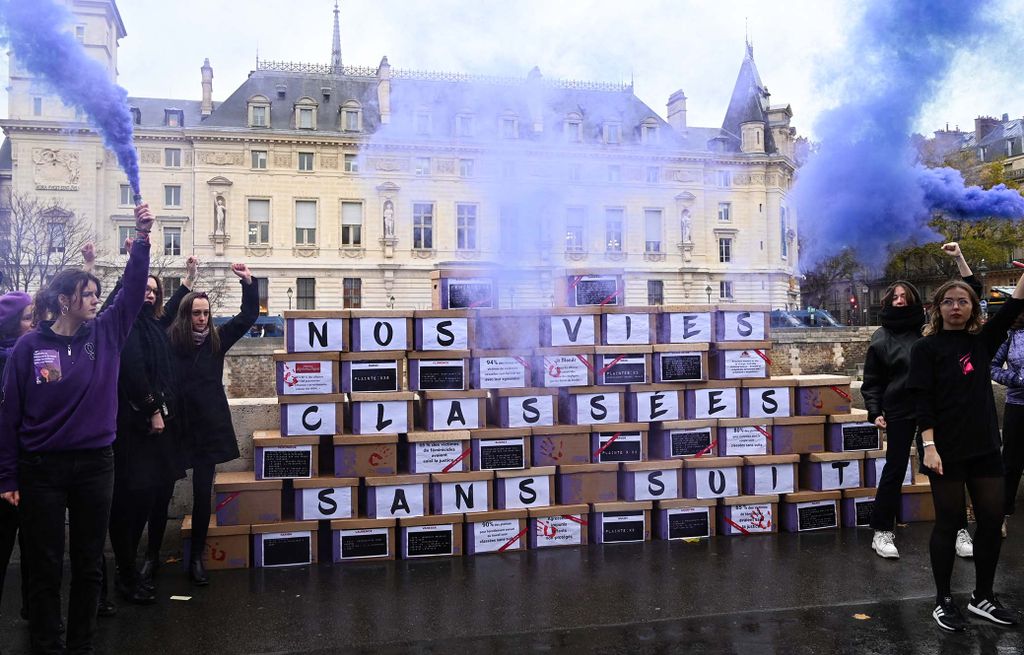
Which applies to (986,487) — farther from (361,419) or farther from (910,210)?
(910,210)

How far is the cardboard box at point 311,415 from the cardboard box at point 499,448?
44.4 inches

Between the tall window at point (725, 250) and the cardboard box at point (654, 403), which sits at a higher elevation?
the tall window at point (725, 250)

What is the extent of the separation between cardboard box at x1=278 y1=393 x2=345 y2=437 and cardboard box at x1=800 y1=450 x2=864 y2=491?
419cm

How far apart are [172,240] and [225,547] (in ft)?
132

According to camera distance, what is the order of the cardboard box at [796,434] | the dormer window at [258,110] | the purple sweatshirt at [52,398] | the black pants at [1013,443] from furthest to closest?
the dormer window at [258,110]
the cardboard box at [796,434]
the black pants at [1013,443]
the purple sweatshirt at [52,398]

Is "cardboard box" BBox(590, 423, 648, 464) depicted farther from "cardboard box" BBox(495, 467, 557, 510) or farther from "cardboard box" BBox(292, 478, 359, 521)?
"cardboard box" BBox(292, 478, 359, 521)

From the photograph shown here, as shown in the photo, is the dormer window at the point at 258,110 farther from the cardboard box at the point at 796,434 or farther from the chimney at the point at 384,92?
the cardboard box at the point at 796,434

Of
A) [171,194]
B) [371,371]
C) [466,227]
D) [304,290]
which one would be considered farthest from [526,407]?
[171,194]

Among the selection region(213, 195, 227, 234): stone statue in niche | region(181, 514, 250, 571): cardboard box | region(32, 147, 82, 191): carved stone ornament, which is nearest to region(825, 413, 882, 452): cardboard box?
region(181, 514, 250, 571): cardboard box

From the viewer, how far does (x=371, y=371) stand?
6121mm

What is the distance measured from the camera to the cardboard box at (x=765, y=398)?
6.61 m

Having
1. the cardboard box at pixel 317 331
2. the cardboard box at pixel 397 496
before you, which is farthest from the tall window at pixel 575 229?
the cardboard box at pixel 397 496

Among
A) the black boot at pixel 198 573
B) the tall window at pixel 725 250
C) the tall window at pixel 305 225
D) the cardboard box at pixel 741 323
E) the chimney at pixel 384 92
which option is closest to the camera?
the black boot at pixel 198 573

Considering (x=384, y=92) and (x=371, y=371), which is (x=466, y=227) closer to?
(x=384, y=92)
